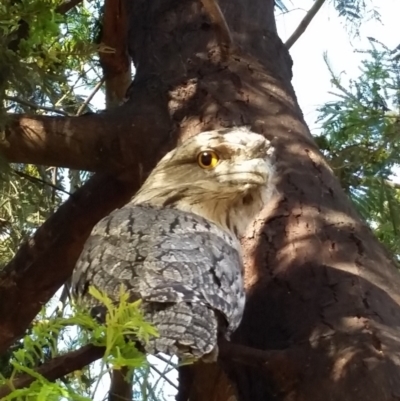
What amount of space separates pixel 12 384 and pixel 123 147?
0.97 m

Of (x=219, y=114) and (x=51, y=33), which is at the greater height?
(x=219, y=114)

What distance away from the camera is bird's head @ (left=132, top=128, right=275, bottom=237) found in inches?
47.9

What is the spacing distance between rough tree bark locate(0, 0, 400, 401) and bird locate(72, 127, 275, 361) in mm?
98

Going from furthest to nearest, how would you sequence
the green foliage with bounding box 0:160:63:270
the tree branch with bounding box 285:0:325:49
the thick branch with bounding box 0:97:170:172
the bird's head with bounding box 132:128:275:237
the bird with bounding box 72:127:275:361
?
the tree branch with bounding box 285:0:325:49, the green foliage with bounding box 0:160:63:270, the thick branch with bounding box 0:97:170:172, the bird's head with bounding box 132:128:275:237, the bird with bounding box 72:127:275:361

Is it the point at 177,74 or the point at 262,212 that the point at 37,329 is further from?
the point at 177,74

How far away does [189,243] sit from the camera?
1.12 metres

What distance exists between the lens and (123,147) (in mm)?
1723

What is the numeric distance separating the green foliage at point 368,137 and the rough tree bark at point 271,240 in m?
0.22

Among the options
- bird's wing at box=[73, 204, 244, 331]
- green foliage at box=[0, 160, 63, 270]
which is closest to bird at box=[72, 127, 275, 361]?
bird's wing at box=[73, 204, 244, 331]

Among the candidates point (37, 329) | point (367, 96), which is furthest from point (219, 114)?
point (37, 329)

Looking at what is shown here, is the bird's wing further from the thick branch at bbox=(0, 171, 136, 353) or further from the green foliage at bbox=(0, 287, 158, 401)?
the thick branch at bbox=(0, 171, 136, 353)

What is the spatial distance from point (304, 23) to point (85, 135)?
102cm

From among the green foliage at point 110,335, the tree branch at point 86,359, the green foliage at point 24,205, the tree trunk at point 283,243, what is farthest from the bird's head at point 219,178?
the green foliage at point 24,205

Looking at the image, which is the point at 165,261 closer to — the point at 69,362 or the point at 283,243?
the point at 69,362
